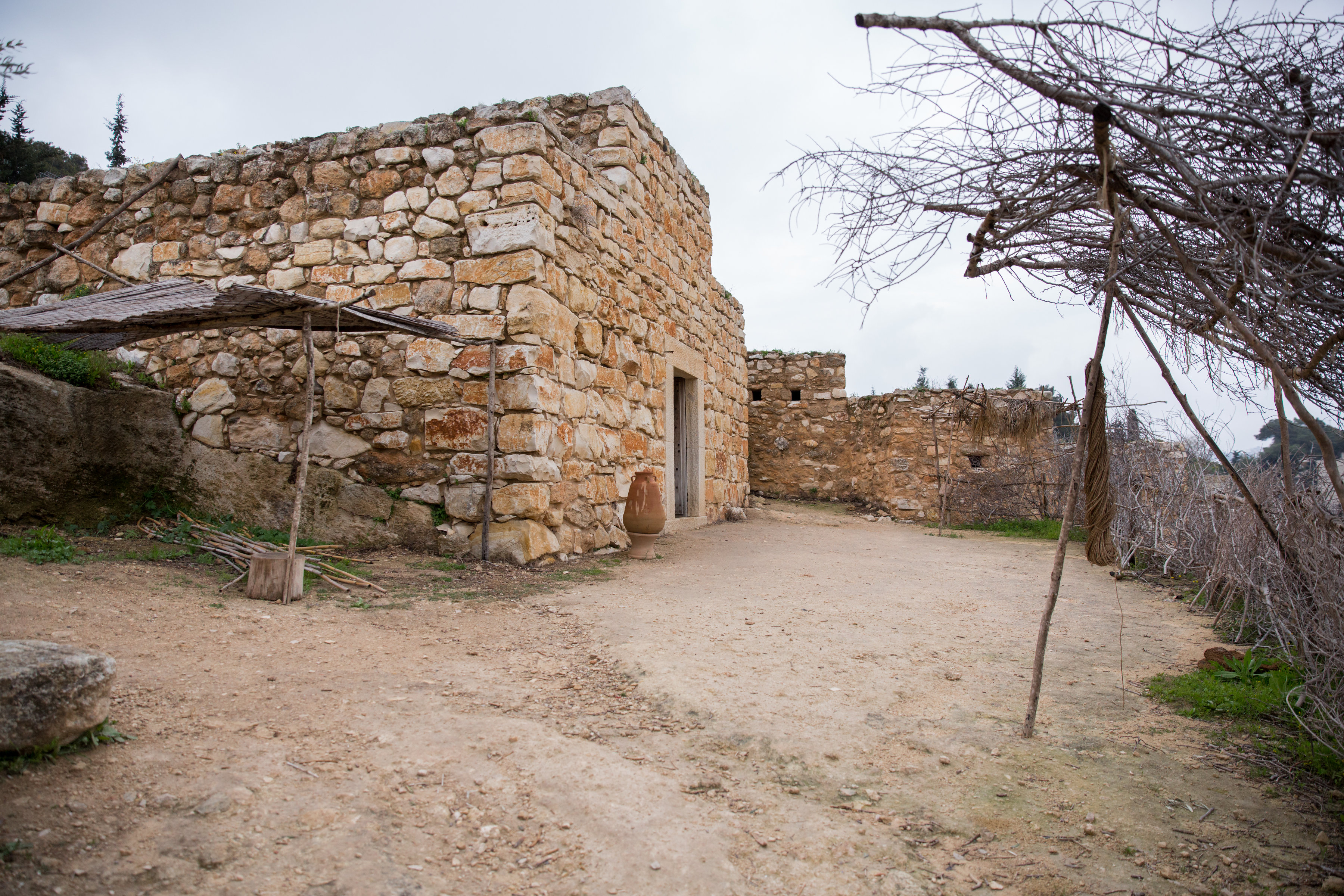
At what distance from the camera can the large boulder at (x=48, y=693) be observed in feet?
5.95

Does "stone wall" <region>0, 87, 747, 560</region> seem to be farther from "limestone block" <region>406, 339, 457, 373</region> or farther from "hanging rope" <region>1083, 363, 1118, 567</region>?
"hanging rope" <region>1083, 363, 1118, 567</region>

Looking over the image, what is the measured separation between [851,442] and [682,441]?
4.31 meters

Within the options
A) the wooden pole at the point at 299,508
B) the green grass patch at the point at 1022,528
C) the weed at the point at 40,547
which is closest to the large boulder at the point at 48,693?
the wooden pole at the point at 299,508

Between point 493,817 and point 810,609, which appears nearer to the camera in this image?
point 493,817

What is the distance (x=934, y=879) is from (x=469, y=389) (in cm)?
430

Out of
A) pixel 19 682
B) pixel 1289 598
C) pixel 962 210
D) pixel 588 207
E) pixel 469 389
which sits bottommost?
pixel 19 682

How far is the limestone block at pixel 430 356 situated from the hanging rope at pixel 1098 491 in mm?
4048

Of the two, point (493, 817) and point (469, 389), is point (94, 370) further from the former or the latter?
point (493, 817)

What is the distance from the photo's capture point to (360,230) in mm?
5590

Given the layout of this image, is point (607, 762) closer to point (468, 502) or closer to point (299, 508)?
point (299, 508)

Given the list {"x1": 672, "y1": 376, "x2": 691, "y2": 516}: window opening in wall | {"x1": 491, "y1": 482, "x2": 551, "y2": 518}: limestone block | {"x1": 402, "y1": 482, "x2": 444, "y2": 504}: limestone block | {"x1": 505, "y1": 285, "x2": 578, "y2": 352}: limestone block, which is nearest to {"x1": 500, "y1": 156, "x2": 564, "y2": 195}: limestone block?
{"x1": 505, "y1": 285, "x2": 578, "y2": 352}: limestone block

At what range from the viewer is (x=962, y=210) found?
2.71 meters

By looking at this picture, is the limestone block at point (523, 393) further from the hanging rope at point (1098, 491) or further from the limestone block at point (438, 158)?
the hanging rope at point (1098, 491)

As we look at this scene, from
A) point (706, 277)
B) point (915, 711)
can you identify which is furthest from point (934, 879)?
point (706, 277)
